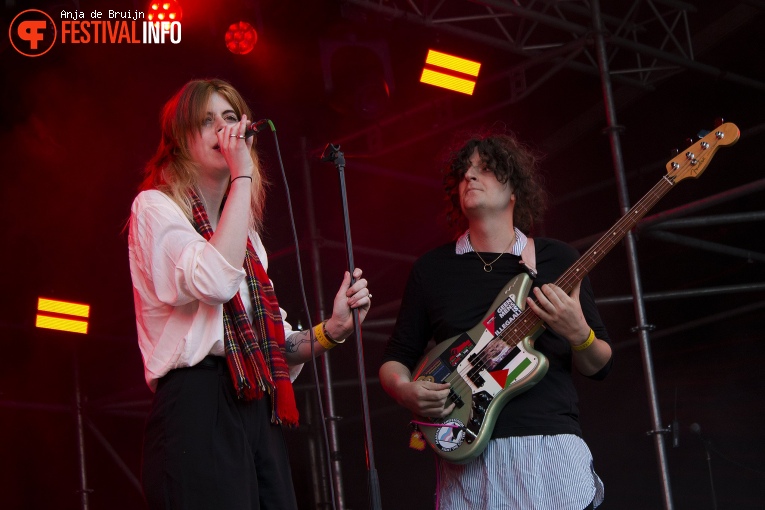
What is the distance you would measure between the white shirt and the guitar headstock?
1.78 metres

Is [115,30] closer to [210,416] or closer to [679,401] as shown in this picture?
[210,416]

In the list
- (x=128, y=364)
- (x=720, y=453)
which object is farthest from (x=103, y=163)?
(x=720, y=453)

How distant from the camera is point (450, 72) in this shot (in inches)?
243

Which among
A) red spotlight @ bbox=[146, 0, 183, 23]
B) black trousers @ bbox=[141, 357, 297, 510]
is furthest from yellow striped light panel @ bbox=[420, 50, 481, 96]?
black trousers @ bbox=[141, 357, 297, 510]

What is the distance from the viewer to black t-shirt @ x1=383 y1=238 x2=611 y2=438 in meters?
2.52

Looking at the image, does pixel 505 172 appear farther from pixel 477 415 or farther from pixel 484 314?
pixel 477 415

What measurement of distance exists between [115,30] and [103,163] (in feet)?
5.44

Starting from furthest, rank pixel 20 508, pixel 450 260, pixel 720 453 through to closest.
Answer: pixel 20 508 < pixel 720 453 < pixel 450 260

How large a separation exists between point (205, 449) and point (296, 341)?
0.53 metres

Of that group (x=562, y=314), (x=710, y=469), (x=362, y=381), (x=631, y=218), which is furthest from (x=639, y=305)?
(x=362, y=381)

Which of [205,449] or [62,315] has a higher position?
[62,315]

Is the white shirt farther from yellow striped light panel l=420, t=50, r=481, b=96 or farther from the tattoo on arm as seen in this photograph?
yellow striped light panel l=420, t=50, r=481, b=96

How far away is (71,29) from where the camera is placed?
5.40m

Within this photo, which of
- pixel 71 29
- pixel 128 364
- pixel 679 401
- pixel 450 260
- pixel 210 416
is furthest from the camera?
pixel 128 364
